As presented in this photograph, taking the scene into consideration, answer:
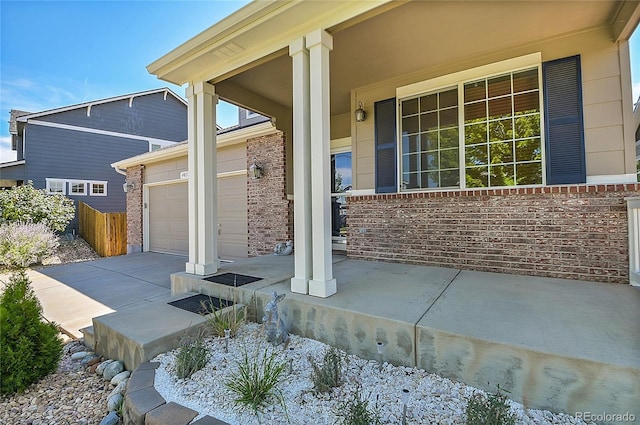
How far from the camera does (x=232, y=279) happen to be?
4016mm

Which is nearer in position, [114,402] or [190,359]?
[114,402]

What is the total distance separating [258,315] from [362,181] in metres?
2.96

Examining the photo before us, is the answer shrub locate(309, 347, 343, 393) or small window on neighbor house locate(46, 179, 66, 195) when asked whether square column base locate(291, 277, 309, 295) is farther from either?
small window on neighbor house locate(46, 179, 66, 195)

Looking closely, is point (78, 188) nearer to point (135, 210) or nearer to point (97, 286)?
point (135, 210)

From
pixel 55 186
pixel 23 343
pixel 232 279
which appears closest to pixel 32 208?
→ pixel 55 186

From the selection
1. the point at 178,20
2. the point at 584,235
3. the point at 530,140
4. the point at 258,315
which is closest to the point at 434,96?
the point at 530,140

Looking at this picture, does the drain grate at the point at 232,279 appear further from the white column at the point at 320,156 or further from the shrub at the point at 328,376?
the shrub at the point at 328,376

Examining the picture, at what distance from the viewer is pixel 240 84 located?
505 centimetres

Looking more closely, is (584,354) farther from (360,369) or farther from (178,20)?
(178,20)

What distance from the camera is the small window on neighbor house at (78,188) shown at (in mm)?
13742

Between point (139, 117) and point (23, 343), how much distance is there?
16.1 meters

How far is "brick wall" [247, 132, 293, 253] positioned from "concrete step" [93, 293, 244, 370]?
327cm

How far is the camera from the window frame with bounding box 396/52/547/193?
3824 mm

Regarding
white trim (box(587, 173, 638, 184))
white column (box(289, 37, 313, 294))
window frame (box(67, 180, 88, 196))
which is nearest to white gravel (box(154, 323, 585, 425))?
white column (box(289, 37, 313, 294))
